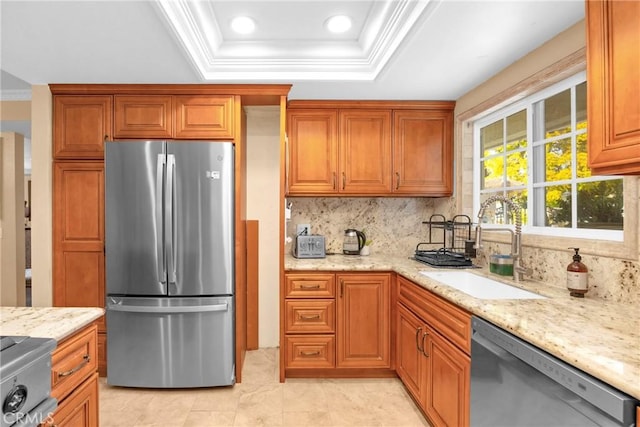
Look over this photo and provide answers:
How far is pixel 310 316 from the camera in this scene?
2615mm

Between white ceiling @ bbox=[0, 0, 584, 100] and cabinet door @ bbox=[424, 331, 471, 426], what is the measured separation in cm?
167

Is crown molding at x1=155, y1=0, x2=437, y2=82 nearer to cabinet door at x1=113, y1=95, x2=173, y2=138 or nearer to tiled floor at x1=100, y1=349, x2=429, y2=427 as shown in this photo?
cabinet door at x1=113, y1=95, x2=173, y2=138

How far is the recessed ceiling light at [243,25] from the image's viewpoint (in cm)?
197

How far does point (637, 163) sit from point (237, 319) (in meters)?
2.43

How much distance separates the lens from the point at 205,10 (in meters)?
1.88

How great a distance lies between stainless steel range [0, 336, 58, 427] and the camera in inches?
35.0

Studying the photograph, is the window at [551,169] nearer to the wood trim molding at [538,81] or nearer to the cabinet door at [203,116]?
the wood trim molding at [538,81]

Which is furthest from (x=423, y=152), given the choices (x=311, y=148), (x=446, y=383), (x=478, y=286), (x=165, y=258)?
(x=165, y=258)

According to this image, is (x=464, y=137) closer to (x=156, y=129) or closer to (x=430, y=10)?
(x=430, y=10)

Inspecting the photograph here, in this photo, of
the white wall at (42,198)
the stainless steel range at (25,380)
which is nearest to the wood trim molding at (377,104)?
the white wall at (42,198)

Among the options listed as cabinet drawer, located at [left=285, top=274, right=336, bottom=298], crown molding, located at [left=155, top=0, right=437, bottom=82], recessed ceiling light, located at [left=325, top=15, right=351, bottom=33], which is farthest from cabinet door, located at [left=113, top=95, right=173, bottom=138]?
cabinet drawer, located at [left=285, top=274, right=336, bottom=298]

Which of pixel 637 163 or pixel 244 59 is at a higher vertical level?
pixel 244 59

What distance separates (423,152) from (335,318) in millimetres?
1630

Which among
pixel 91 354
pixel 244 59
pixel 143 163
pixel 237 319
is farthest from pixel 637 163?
pixel 143 163
